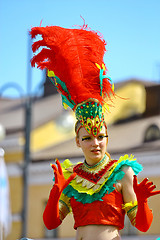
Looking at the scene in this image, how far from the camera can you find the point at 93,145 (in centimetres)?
577

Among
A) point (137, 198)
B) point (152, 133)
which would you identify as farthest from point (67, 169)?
point (152, 133)

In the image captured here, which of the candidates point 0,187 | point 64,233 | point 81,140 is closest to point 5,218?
point 0,187

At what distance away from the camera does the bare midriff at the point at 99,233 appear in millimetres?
5547

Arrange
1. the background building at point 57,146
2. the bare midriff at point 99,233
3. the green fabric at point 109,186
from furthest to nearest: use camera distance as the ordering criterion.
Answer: the background building at point 57,146, the green fabric at point 109,186, the bare midriff at point 99,233

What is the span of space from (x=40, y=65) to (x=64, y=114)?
2148cm

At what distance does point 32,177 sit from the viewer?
2255cm

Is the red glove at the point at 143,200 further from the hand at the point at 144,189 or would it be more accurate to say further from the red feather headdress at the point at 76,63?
the red feather headdress at the point at 76,63

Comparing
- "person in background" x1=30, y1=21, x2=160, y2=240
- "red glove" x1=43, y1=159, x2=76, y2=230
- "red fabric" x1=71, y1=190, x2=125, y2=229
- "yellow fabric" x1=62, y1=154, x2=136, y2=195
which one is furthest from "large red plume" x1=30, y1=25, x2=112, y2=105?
"red fabric" x1=71, y1=190, x2=125, y2=229

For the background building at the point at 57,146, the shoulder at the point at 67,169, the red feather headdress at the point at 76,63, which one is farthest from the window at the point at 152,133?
the red feather headdress at the point at 76,63

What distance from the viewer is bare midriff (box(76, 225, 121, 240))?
18.2 ft

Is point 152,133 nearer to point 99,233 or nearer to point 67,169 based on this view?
point 67,169

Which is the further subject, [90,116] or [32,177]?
[32,177]

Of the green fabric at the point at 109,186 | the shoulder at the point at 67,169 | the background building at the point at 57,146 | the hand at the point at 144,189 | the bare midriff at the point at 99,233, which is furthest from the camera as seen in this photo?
the background building at the point at 57,146

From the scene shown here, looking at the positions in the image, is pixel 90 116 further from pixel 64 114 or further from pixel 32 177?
pixel 64 114
